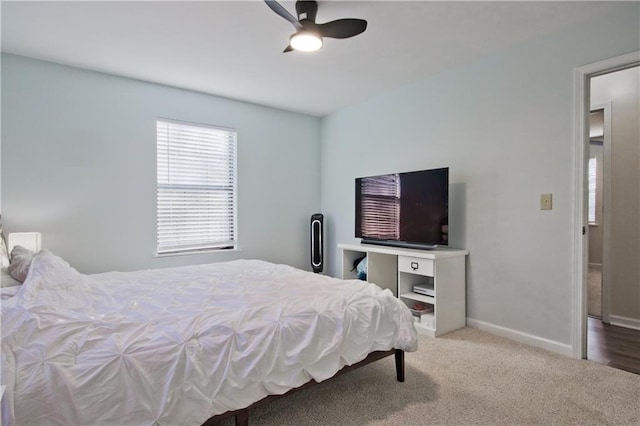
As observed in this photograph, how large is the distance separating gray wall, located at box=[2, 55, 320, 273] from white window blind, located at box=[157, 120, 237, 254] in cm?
11

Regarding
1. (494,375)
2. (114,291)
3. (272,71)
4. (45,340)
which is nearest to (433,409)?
(494,375)

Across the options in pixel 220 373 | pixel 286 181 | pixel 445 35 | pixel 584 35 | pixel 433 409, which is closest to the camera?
pixel 220 373

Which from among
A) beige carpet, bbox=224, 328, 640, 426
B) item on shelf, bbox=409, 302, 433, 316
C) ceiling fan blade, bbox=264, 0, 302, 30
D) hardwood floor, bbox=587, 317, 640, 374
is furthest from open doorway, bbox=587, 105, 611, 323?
ceiling fan blade, bbox=264, 0, 302, 30

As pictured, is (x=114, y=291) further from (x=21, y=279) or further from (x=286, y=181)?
(x=286, y=181)

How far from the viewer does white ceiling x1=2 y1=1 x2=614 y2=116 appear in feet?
7.81

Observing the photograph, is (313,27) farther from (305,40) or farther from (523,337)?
(523,337)

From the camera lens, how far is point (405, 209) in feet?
11.9

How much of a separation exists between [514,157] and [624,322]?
2084 millimetres

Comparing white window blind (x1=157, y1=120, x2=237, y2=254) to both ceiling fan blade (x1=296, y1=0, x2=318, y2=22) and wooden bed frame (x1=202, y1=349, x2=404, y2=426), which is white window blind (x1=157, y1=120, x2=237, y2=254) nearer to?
ceiling fan blade (x1=296, y1=0, x2=318, y2=22)

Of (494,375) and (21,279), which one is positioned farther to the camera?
(494,375)

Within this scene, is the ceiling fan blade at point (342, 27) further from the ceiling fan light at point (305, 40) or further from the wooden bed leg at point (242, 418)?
the wooden bed leg at point (242, 418)

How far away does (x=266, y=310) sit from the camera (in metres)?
1.79

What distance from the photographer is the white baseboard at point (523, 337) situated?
267 centimetres

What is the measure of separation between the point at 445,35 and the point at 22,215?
400cm
